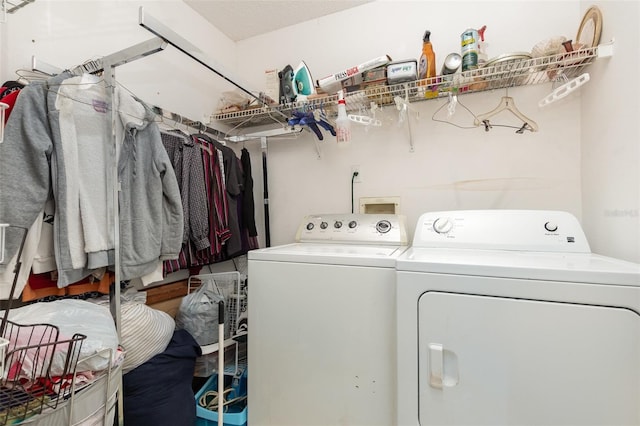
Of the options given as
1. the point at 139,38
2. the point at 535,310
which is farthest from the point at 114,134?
the point at 535,310

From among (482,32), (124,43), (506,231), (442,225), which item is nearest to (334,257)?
(442,225)

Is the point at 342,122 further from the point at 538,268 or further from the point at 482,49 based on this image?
the point at 538,268

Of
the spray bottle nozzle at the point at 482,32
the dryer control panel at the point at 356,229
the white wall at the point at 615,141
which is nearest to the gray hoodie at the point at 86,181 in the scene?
the dryer control panel at the point at 356,229

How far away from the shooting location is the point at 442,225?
4.57ft

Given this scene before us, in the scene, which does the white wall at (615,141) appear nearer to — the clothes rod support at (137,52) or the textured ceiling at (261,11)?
the textured ceiling at (261,11)

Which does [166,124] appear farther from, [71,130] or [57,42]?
[71,130]

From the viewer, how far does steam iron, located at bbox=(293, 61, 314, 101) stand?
6.15 ft

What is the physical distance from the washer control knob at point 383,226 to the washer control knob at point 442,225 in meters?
0.25

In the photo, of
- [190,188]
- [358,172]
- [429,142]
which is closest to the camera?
[190,188]

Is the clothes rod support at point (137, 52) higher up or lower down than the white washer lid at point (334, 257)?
higher up

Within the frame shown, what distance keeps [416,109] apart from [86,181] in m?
1.78

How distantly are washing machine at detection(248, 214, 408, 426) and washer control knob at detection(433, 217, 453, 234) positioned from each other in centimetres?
32

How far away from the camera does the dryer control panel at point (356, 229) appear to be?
1.55 metres

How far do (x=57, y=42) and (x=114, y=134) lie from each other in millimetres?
604
